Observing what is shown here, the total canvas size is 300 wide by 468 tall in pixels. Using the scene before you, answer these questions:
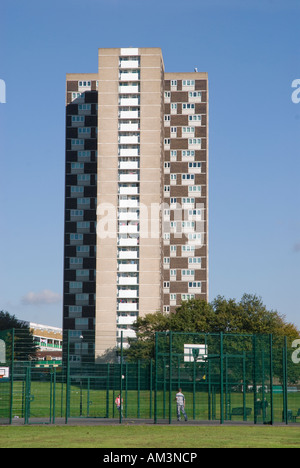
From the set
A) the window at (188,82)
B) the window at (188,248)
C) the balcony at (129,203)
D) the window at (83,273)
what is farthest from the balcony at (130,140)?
the window at (83,273)

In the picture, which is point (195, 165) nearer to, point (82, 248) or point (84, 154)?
point (84, 154)

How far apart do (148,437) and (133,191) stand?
10629 cm

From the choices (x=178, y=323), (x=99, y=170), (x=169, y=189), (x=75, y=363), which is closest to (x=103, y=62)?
(x=99, y=170)

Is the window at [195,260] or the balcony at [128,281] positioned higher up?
the window at [195,260]

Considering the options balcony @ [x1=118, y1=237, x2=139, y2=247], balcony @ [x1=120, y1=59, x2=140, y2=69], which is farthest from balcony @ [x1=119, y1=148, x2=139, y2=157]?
balcony @ [x1=120, y1=59, x2=140, y2=69]

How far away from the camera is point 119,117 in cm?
13212

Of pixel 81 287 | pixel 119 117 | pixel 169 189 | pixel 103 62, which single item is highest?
pixel 103 62

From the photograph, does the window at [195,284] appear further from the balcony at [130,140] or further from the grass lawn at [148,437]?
the grass lawn at [148,437]

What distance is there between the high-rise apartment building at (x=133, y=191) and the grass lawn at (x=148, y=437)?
85.8 meters

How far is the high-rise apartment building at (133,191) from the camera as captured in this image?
12925 cm

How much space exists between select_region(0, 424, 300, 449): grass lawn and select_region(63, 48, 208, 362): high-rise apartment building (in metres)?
85.8

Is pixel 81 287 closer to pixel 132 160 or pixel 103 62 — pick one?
pixel 132 160

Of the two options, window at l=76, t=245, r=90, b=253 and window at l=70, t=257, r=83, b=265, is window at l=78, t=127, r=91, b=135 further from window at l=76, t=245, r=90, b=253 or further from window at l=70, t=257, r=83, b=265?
window at l=70, t=257, r=83, b=265
